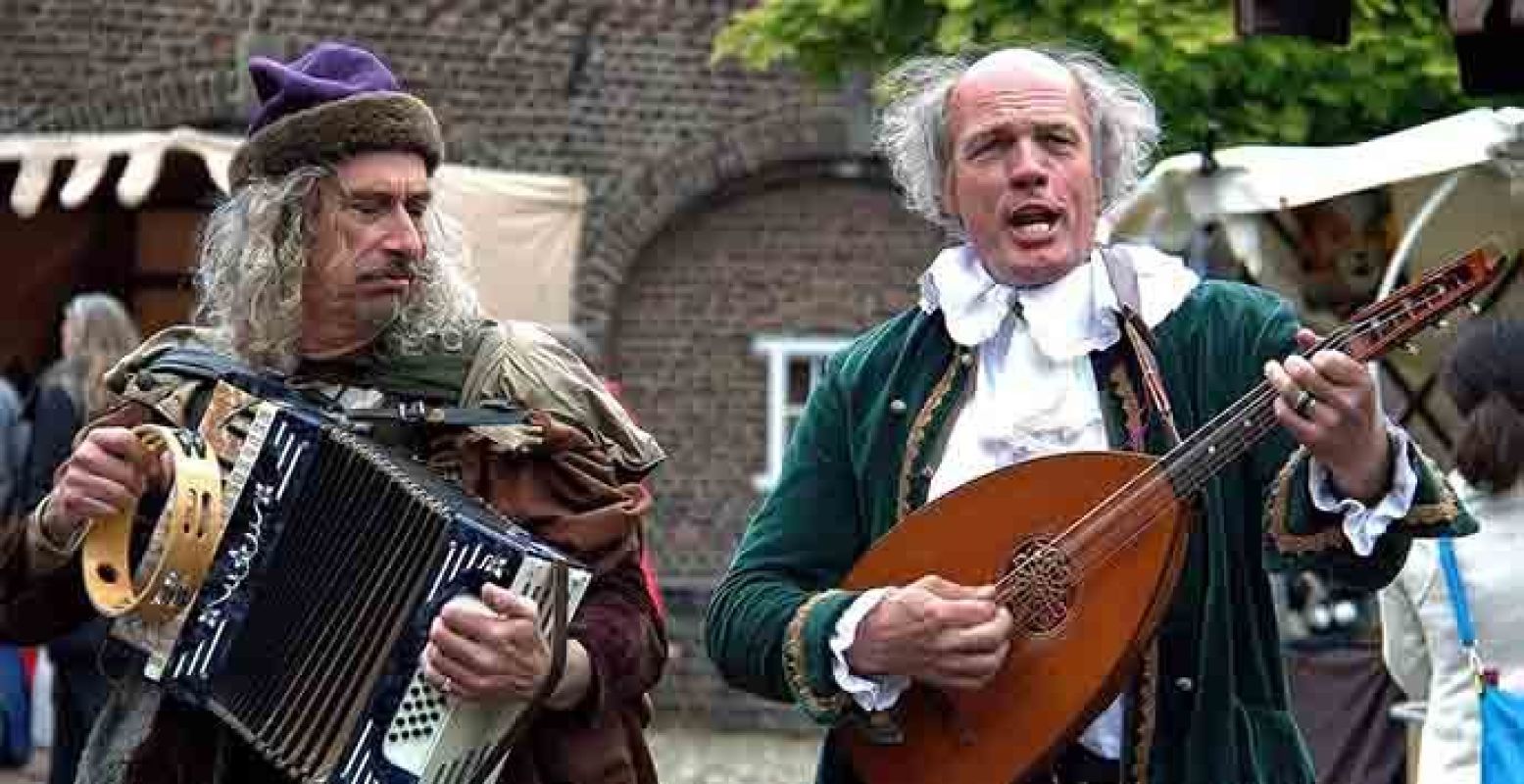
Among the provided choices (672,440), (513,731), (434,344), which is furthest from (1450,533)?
(672,440)

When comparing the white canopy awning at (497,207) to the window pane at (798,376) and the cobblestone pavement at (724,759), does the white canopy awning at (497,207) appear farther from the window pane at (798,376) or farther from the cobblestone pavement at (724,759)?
the window pane at (798,376)

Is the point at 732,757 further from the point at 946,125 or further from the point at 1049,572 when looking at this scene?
the point at 1049,572

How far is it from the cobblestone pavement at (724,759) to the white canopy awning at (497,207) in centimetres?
222

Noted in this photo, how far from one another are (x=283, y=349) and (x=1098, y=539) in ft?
3.86

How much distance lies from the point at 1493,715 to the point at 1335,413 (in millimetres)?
2776

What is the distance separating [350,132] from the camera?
147 inches

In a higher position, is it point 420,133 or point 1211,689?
point 420,133

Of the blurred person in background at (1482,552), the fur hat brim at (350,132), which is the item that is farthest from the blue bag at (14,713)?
the fur hat brim at (350,132)

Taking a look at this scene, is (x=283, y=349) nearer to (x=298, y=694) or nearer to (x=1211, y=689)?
(x=298, y=694)

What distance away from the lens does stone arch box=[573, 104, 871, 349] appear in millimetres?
15430

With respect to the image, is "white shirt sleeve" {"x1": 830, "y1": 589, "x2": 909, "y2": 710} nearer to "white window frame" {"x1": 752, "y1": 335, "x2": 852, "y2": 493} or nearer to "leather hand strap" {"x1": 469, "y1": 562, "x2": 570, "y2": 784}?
"leather hand strap" {"x1": 469, "y1": 562, "x2": 570, "y2": 784}

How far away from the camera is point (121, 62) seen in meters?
15.0

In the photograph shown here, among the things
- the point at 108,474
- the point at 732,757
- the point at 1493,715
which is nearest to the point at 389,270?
the point at 108,474

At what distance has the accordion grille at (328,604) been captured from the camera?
3.37 m
